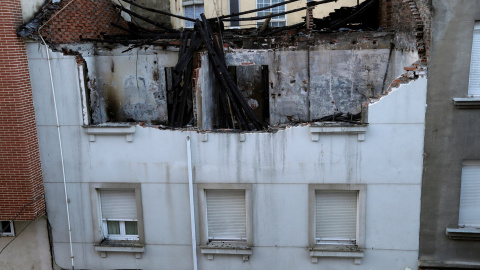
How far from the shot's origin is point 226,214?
33.3 ft

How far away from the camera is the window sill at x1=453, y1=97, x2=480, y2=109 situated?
28.6 feet

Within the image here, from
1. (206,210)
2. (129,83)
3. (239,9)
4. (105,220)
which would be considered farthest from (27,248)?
(239,9)

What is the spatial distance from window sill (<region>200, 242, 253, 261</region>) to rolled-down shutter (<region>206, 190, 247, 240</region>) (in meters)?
0.24

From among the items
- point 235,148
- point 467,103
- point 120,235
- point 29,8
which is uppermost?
point 29,8

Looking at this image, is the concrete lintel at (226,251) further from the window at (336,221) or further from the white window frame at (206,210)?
the window at (336,221)

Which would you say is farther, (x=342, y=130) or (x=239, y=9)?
(x=239, y=9)

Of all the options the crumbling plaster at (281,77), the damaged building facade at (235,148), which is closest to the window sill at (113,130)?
the damaged building facade at (235,148)

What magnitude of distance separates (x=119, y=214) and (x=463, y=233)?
7939mm

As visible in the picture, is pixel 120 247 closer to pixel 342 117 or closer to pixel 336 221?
pixel 336 221

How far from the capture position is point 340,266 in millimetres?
9867

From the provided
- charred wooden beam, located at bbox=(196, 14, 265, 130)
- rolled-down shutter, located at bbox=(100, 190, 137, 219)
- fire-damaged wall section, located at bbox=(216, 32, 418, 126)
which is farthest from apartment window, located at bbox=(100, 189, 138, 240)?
fire-damaged wall section, located at bbox=(216, 32, 418, 126)

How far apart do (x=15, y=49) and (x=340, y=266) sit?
29.0ft

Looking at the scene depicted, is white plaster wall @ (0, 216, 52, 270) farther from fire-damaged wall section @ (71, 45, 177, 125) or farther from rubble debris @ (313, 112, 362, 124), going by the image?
rubble debris @ (313, 112, 362, 124)

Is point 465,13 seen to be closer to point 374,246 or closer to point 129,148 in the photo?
point 374,246
